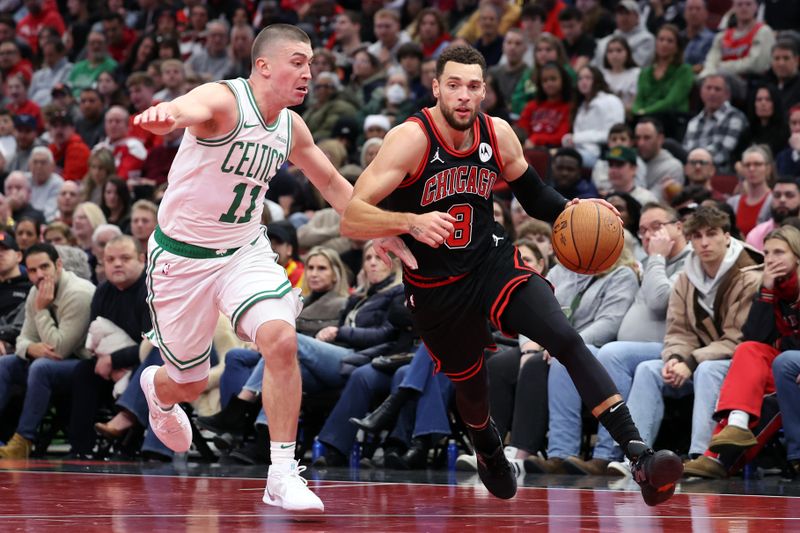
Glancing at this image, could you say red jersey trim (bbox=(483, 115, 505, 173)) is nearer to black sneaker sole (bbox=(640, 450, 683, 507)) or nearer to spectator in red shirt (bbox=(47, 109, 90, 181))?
black sneaker sole (bbox=(640, 450, 683, 507))

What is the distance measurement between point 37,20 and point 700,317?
648 inches

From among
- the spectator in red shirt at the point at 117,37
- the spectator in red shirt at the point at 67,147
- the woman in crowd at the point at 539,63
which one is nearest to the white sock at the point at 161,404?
the woman in crowd at the point at 539,63

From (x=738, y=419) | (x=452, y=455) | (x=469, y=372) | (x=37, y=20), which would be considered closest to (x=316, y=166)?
(x=469, y=372)

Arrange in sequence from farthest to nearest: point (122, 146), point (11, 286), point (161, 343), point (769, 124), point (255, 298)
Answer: point (122, 146) → point (769, 124) → point (11, 286) → point (161, 343) → point (255, 298)

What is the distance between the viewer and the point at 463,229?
5.98 meters

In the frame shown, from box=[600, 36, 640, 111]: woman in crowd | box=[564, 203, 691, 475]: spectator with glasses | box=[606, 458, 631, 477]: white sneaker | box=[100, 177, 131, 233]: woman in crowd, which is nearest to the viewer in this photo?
box=[606, 458, 631, 477]: white sneaker

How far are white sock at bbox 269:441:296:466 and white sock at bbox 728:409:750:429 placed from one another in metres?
3.27

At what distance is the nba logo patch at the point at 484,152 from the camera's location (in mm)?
6016

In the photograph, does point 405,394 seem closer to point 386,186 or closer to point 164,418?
point 164,418

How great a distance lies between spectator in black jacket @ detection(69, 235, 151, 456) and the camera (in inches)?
406

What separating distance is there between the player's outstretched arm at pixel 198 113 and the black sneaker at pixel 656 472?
2.36 meters

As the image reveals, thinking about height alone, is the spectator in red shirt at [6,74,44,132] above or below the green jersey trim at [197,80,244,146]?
above

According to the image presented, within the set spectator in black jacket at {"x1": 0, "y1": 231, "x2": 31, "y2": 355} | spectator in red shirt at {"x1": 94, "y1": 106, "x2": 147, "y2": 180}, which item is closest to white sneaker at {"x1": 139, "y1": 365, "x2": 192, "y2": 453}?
spectator in black jacket at {"x1": 0, "y1": 231, "x2": 31, "y2": 355}

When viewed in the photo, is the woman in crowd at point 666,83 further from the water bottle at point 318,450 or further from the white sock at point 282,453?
the white sock at point 282,453
